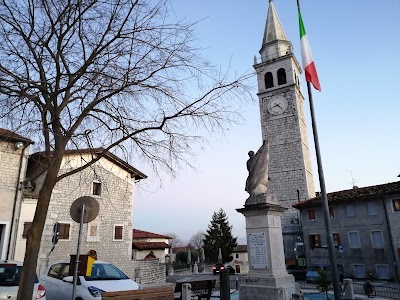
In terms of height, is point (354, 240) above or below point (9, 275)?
above

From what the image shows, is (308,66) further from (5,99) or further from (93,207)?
(5,99)

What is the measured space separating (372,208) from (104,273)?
985 inches

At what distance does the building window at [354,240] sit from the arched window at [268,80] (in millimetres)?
21899

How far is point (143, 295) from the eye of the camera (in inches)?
270

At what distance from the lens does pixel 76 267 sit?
619cm

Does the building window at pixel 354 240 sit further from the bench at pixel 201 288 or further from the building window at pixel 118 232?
the bench at pixel 201 288

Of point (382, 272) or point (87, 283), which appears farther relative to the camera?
point (382, 272)

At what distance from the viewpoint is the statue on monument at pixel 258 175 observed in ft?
33.7

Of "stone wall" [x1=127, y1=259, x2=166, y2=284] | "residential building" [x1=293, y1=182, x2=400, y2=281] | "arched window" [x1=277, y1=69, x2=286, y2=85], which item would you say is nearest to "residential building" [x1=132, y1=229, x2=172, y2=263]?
"stone wall" [x1=127, y1=259, x2=166, y2=284]

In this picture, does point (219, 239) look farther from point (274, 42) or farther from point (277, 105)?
point (274, 42)

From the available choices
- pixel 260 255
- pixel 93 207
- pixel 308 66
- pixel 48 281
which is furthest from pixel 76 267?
pixel 308 66

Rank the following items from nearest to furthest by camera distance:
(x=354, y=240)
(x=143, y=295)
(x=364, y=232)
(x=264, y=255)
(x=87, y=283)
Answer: (x=143, y=295) → (x=87, y=283) → (x=264, y=255) → (x=364, y=232) → (x=354, y=240)

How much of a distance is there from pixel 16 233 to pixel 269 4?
45.1m

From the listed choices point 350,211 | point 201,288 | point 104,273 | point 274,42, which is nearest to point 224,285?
point 201,288
